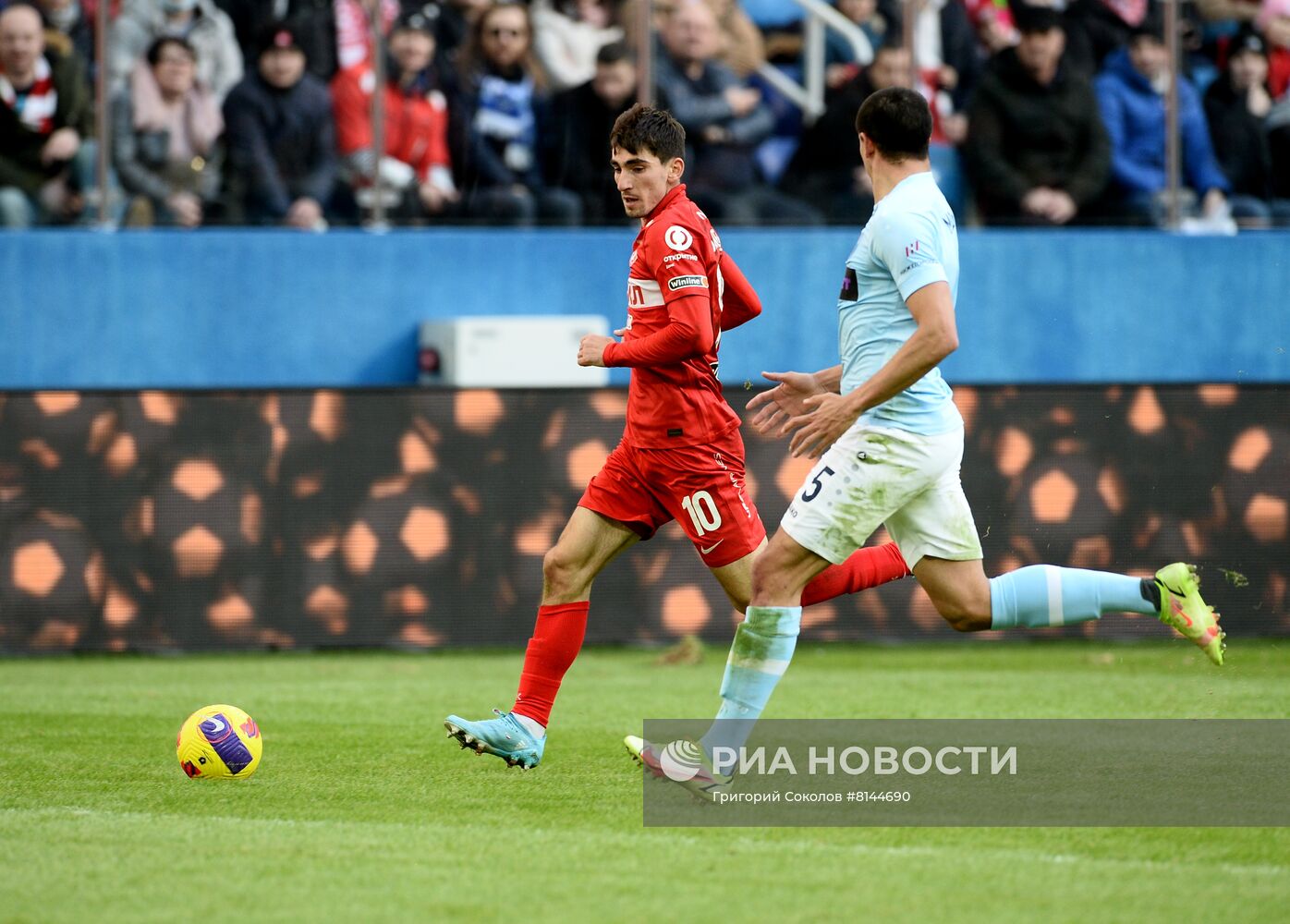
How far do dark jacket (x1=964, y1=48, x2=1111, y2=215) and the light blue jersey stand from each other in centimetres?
815

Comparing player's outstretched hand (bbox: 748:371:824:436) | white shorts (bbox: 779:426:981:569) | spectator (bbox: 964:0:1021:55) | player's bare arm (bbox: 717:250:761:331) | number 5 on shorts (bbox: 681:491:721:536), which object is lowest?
number 5 on shorts (bbox: 681:491:721:536)

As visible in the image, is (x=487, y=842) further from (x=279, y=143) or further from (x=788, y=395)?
(x=279, y=143)

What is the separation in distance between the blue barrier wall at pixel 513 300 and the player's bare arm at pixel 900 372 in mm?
7650

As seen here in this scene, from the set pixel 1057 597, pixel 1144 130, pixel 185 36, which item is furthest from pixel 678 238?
pixel 1144 130

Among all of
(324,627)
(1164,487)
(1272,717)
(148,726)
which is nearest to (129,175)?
(324,627)

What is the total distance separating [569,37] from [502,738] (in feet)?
26.8

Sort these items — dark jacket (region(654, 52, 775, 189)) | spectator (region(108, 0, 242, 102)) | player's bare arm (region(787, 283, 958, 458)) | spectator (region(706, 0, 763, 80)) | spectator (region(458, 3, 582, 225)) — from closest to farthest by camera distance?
player's bare arm (region(787, 283, 958, 458)) → spectator (region(108, 0, 242, 102)) → spectator (region(458, 3, 582, 225)) → dark jacket (region(654, 52, 775, 189)) → spectator (region(706, 0, 763, 80))

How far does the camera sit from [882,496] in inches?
226

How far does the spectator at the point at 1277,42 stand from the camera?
1416 cm

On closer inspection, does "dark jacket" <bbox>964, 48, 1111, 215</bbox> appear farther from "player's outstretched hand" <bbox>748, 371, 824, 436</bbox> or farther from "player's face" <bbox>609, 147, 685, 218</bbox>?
"player's outstretched hand" <bbox>748, 371, 824, 436</bbox>

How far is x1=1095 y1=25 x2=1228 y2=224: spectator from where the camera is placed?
14000 millimetres

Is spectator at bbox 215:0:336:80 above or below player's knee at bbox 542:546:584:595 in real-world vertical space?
above

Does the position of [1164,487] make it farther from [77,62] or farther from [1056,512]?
[77,62]

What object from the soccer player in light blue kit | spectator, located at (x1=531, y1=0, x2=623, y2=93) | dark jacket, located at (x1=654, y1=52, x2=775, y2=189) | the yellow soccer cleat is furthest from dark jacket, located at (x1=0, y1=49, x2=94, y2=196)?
the yellow soccer cleat
